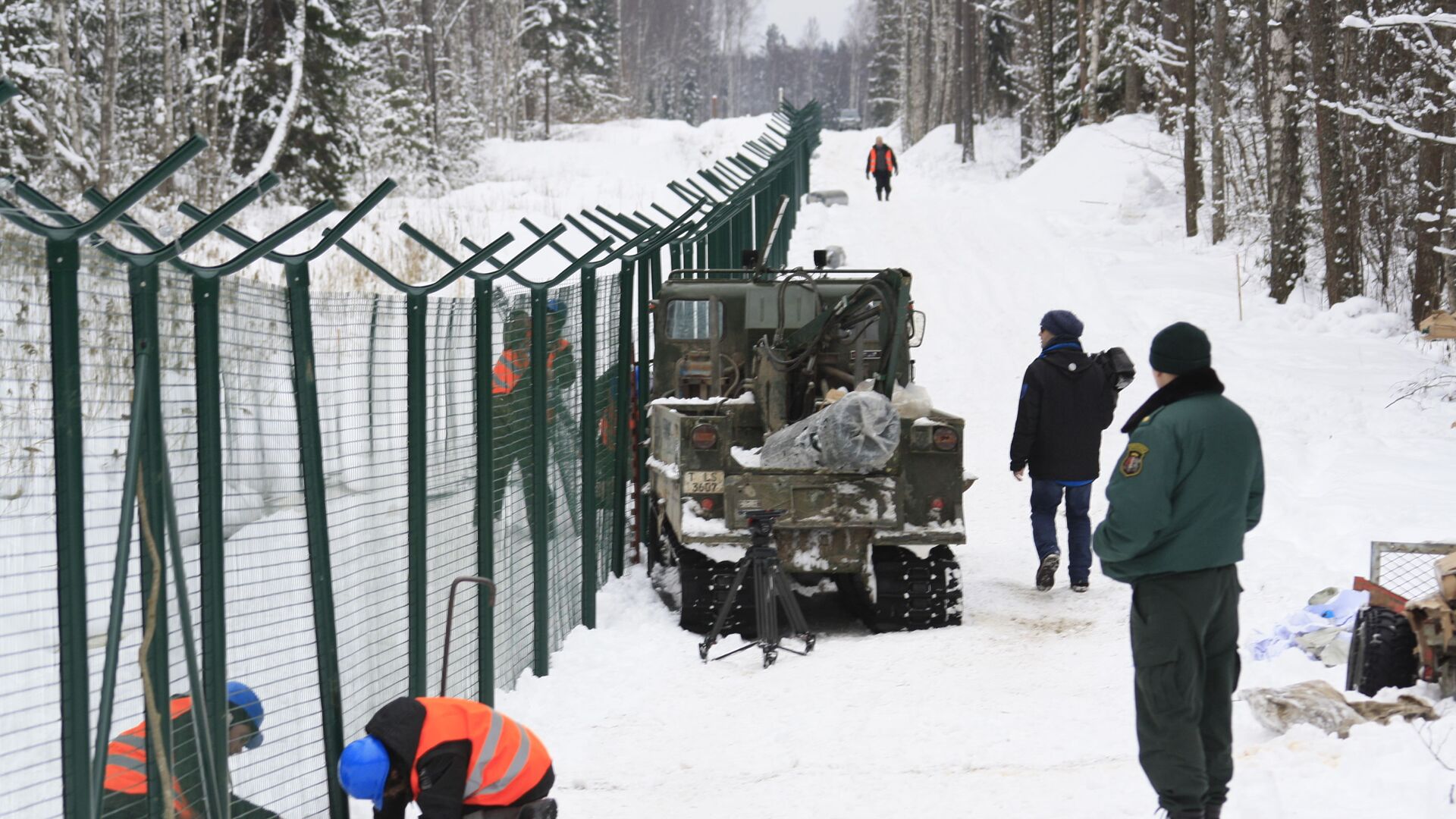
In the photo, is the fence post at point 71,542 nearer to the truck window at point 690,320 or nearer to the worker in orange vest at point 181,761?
the worker in orange vest at point 181,761

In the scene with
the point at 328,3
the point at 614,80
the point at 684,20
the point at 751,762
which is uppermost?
the point at 684,20

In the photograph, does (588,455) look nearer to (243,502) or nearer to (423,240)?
(423,240)

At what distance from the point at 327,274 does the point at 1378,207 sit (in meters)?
13.5

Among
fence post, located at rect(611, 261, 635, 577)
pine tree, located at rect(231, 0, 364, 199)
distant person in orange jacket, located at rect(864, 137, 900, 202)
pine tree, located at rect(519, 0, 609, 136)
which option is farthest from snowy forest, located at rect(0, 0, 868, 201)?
fence post, located at rect(611, 261, 635, 577)

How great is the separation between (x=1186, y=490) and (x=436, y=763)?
2.66m

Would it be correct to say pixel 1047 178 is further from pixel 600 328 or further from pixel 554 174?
pixel 600 328

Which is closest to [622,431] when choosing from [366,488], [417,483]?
[417,483]

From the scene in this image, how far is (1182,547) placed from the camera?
5012 millimetres

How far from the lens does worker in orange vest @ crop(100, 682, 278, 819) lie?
4141 millimetres

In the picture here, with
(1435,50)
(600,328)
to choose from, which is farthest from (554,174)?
(600,328)

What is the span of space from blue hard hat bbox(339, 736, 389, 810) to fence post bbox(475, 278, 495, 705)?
7.29 feet

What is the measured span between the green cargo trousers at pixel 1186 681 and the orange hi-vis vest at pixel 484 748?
2122mm

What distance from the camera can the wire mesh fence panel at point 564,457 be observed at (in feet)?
27.4

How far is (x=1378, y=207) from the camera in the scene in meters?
19.1
